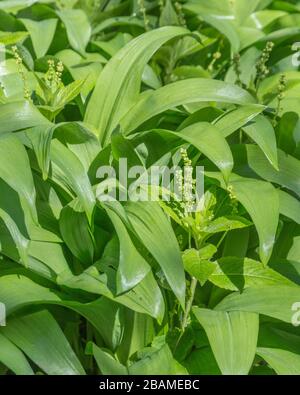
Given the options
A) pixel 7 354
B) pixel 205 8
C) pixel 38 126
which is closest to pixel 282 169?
pixel 38 126

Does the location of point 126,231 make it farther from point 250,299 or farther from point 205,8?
point 205,8

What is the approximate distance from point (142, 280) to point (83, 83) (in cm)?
64

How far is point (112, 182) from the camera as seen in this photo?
2.08 meters

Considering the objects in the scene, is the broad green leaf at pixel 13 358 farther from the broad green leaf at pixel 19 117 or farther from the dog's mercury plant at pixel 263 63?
the dog's mercury plant at pixel 263 63

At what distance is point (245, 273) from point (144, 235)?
0.93 ft

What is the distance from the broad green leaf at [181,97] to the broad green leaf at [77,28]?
59cm

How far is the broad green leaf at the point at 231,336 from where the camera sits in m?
1.84

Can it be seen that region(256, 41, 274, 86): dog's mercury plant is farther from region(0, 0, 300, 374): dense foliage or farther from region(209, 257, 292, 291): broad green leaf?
region(209, 257, 292, 291): broad green leaf

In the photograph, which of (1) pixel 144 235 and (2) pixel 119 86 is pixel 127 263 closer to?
(1) pixel 144 235

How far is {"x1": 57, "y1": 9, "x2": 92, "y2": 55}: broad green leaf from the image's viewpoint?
2852 millimetres

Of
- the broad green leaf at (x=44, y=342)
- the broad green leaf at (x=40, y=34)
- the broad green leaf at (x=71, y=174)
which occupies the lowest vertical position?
the broad green leaf at (x=44, y=342)

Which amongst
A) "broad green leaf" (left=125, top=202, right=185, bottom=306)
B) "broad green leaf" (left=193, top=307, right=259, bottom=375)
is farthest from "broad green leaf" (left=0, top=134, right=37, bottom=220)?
"broad green leaf" (left=193, top=307, right=259, bottom=375)

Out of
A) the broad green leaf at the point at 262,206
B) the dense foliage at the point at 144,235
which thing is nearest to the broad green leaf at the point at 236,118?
the dense foliage at the point at 144,235

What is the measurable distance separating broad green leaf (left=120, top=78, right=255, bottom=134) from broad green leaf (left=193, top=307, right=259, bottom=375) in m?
0.58
